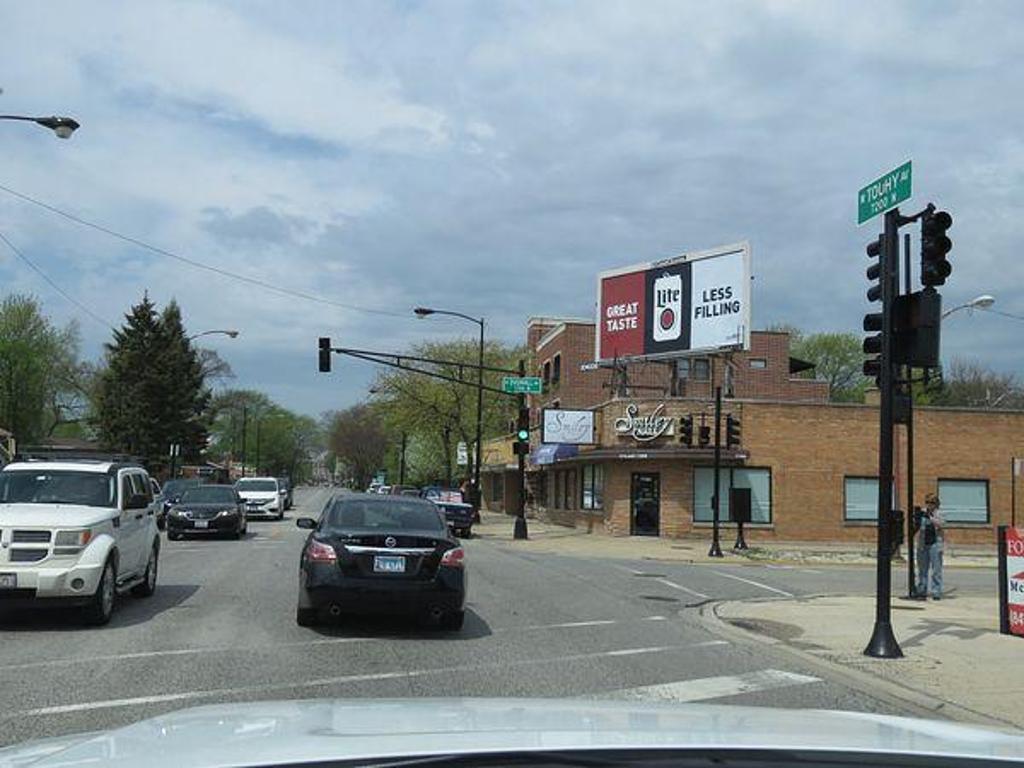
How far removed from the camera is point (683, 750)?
2.60 metres

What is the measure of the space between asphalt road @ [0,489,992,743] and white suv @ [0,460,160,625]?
46 cm

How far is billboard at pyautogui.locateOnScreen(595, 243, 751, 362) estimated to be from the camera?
124 ft

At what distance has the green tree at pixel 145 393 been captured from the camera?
70.8m

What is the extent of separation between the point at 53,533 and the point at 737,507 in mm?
22664

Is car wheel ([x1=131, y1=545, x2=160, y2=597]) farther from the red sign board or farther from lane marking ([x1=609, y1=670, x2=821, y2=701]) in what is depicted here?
the red sign board

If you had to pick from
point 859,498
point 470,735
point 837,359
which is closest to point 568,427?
point 859,498

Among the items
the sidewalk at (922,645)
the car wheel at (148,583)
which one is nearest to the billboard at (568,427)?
the sidewalk at (922,645)

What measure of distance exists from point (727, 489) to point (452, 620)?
25176 millimetres

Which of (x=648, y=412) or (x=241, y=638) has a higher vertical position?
(x=648, y=412)

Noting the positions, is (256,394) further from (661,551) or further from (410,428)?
(661,551)

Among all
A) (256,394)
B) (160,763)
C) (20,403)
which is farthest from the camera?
(256,394)

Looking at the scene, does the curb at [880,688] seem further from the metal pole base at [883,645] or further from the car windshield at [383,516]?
the car windshield at [383,516]

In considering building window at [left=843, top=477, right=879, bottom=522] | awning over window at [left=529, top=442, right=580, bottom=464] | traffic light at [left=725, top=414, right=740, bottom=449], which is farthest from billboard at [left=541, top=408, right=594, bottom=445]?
building window at [left=843, top=477, right=879, bottom=522]

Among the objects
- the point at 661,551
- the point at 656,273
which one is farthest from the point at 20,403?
the point at 661,551
